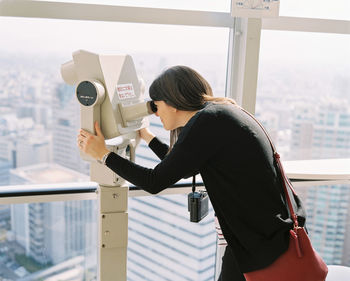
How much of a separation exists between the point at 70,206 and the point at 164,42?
936 mm

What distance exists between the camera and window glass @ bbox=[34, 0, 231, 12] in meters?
2.10

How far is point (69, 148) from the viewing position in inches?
84.8

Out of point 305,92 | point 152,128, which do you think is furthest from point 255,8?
point 152,128

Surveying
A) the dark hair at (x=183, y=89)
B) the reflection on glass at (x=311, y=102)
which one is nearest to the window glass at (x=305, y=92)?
the reflection on glass at (x=311, y=102)

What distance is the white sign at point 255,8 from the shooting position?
7.22ft

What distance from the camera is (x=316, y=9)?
245 cm

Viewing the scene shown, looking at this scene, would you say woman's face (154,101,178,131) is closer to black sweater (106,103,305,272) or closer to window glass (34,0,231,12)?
black sweater (106,103,305,272)

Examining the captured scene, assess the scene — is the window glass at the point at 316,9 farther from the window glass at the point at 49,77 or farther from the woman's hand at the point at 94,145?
the woman's hand at the point at 94,145

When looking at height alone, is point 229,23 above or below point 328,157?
above

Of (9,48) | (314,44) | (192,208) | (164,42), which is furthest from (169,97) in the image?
(314,44)

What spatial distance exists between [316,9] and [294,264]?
1509 millimetres

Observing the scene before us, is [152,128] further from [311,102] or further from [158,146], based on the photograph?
[311,102]

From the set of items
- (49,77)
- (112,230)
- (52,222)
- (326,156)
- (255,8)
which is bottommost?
(52,222)

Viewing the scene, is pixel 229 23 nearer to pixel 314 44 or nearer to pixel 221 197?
pixel 314 44
